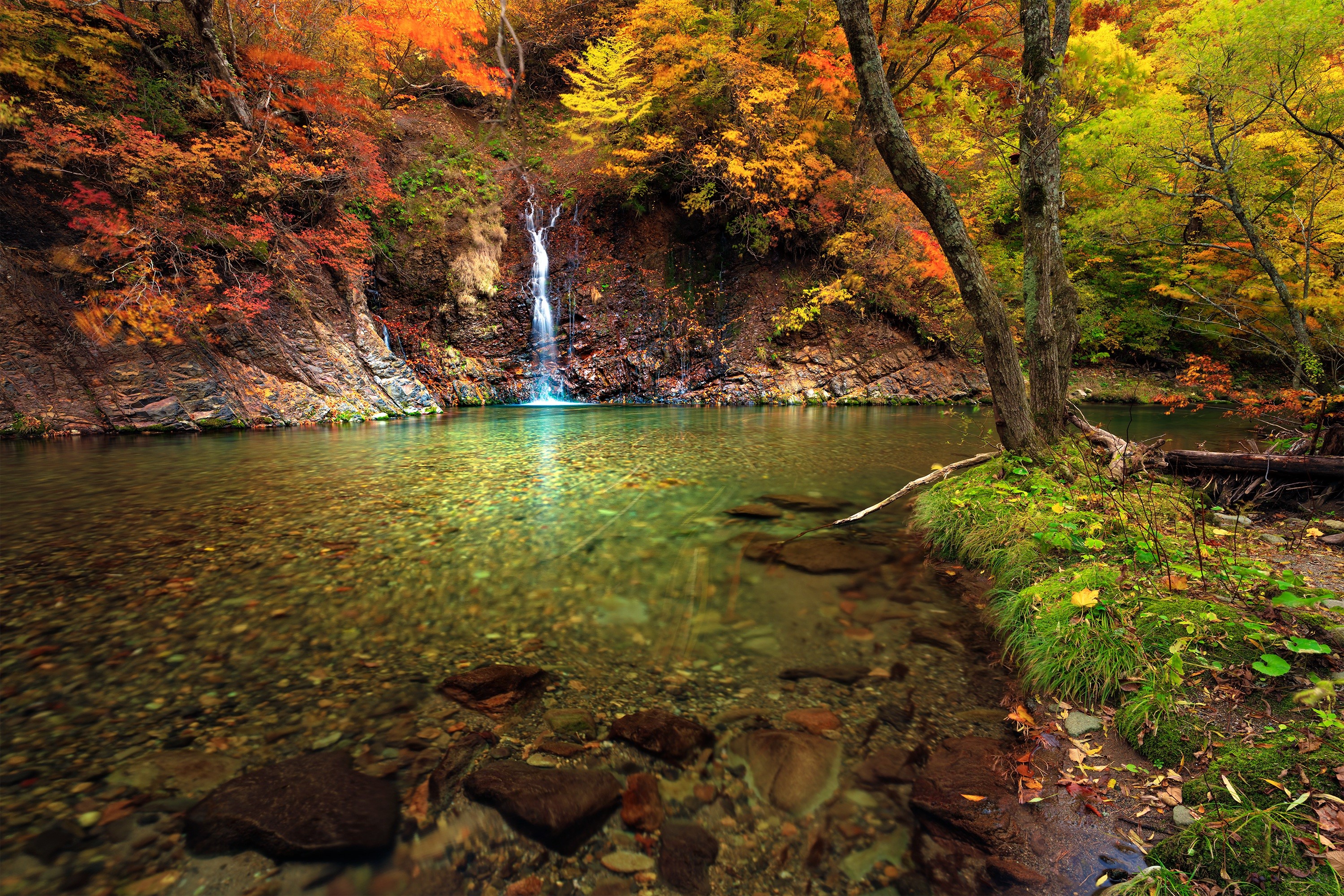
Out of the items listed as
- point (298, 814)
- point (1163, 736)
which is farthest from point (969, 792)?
point (298, 814)

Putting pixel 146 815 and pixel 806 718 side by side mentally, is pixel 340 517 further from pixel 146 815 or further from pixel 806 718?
pixel 806 718

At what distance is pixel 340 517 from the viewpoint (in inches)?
197

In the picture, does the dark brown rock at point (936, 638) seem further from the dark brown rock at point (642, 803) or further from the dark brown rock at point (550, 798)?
the dark brown rock at point (550, 798)

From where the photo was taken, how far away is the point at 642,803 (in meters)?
1.86

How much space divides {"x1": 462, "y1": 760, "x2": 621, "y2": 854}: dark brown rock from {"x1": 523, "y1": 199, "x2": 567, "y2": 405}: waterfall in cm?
1774

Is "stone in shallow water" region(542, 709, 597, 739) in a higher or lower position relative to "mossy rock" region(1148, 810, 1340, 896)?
lower

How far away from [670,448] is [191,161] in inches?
465

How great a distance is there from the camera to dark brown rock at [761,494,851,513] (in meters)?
5.61

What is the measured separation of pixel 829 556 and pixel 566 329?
17.2 meters

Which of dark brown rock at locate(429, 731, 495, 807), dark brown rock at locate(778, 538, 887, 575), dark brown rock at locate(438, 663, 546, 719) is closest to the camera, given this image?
dark brown rock at locate(429, 731, 495, 807)

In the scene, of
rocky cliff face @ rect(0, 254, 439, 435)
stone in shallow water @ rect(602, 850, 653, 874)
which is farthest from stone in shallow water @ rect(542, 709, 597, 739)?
rocky cliff face @ rect(0, 254, 439, 435)

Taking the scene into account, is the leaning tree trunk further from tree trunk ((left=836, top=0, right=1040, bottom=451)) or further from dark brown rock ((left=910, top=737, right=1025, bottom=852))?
dark brown rock ((left=910, top=737, right=1025, bottom=852))

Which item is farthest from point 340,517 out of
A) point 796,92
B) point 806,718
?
point 796,92

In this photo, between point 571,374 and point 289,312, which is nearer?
point 289,312
